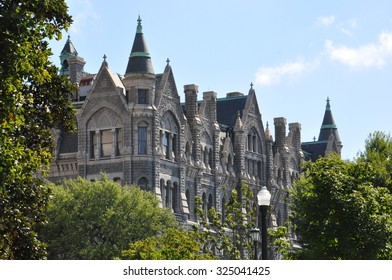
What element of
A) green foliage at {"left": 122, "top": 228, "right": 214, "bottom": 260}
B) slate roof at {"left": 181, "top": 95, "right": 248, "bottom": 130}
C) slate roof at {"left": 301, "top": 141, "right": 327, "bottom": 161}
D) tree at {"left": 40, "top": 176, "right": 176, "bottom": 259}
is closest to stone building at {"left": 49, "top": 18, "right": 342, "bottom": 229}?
slate roof at {"left": 181, "top": 95, "right": 248, "bottom": 130}

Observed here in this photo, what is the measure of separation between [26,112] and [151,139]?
170 feet

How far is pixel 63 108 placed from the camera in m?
32.1

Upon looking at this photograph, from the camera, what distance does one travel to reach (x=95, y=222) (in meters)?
69.6

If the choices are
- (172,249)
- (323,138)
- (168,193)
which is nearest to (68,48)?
(323,138)

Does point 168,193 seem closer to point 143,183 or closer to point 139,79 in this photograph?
point 143,183

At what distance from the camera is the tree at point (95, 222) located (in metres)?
68.8

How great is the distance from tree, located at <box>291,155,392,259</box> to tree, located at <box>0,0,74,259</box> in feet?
50.3

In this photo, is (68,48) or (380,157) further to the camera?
(68,48)

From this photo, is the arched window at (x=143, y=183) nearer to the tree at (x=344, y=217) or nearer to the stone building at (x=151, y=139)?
the stone building at (x=151, y=139)

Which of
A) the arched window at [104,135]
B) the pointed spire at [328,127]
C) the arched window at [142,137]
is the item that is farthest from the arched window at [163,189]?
the pointed spire at [328,127]

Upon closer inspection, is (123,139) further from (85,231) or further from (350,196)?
(350,196)

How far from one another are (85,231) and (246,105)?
33339mm

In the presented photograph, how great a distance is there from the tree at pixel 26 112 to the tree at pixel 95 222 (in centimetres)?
3622

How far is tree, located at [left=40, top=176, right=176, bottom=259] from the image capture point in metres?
68.8
